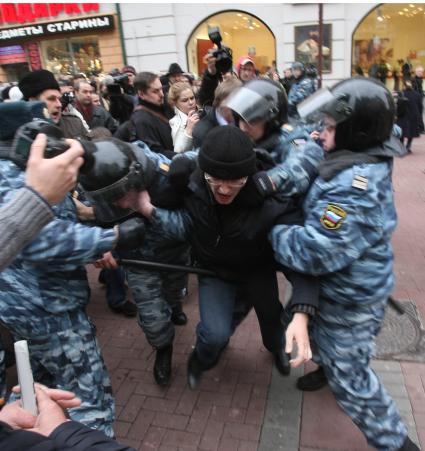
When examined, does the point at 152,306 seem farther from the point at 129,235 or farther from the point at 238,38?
the point at 238,38

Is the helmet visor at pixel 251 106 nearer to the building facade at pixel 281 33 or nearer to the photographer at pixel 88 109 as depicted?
the photographer at pixel 88 109

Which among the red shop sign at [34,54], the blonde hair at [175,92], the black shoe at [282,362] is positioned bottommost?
the black shoe at [282,362]

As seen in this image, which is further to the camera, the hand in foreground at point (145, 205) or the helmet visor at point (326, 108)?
the hand in foreground at point (145, 205)

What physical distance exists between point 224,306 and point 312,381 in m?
0.84

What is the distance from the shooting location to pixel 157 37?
13703 millimetres

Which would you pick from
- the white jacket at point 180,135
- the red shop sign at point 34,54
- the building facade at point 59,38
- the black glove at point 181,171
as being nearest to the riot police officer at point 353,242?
the black glove at point 181,171

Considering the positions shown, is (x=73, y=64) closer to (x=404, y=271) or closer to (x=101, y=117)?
(x=101, y=117)

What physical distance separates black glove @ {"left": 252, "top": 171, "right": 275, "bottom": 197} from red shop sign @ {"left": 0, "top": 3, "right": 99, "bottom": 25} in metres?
14.4

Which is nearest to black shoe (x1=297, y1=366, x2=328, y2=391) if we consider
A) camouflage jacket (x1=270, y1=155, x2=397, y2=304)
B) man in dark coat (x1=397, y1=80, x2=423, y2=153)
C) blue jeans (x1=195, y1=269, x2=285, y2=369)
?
blue jeans (x1=195, y1=269, x2=285, y2=369)

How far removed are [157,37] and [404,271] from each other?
39.2ft

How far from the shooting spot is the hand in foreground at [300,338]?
1.85 meters

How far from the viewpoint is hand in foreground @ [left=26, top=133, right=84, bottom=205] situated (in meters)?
1.45

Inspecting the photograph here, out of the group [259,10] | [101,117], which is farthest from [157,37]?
[101,117]

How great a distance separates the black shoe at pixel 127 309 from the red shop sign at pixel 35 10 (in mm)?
13133
